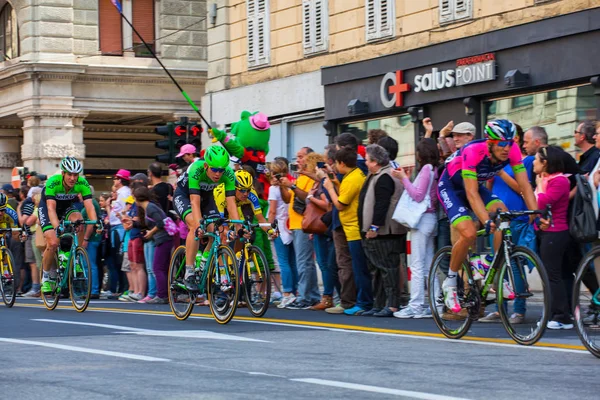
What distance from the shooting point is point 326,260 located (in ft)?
54.6

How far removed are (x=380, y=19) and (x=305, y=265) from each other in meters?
8.91

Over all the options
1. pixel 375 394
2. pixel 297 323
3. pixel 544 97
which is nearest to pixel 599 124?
pixel 297 323

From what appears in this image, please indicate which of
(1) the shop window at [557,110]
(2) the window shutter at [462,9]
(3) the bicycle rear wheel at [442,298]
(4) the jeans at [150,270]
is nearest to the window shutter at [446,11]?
(2) the window shutter at [462,9]

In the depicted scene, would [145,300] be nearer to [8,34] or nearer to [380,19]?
[380,19]

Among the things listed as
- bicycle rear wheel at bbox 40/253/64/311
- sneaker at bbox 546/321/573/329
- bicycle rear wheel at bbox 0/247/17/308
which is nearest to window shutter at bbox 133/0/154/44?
bicycle rear wheel at bbox 0/247/17/308

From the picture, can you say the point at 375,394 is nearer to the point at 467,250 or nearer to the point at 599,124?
the point at 467,250

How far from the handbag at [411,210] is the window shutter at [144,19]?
90.1 ft

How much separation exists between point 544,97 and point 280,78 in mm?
8234

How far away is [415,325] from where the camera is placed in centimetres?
1355

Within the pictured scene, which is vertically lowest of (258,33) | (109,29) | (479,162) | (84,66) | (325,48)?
(479,162)

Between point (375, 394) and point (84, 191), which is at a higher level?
point (84, 191)

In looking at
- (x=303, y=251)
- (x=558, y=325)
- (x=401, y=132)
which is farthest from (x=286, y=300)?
(x=401, y=132)

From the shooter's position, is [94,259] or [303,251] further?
[94,259]

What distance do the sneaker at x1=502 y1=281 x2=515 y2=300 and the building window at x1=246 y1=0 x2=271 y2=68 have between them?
58.0ft
